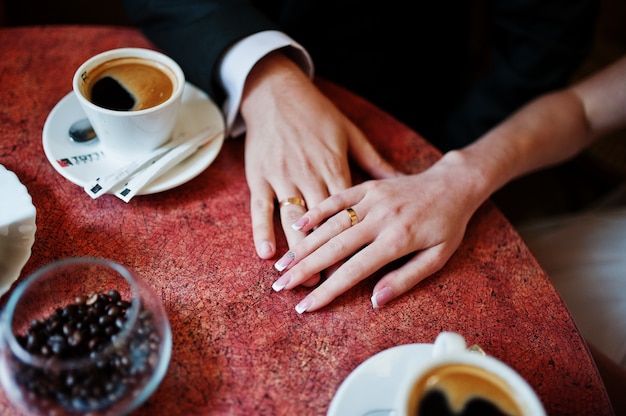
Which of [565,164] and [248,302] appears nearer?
[248,302]

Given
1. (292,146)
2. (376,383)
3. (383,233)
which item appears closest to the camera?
(376,383)

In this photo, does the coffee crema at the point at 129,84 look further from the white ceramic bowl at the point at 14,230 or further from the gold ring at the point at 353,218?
the gold ring at the point at 353,218

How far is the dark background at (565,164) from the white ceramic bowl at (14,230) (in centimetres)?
147

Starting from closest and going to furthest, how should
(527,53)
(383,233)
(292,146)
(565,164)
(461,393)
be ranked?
(461,393), (383,233), (292,146), (527,53), (565,164)

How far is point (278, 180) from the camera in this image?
85cm

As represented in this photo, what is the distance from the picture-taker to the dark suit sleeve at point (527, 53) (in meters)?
1.17

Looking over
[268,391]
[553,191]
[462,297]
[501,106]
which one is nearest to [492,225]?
[462,297]

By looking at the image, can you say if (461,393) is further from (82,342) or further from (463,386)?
(82,342)

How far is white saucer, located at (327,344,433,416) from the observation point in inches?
24.0

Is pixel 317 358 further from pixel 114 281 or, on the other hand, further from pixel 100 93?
pixel 100 93

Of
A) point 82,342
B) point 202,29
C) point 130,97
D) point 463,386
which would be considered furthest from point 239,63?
point 463,386

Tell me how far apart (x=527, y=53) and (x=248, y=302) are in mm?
955

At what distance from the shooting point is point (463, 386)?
53 cm

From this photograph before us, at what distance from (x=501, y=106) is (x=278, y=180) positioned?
0.80 metres
